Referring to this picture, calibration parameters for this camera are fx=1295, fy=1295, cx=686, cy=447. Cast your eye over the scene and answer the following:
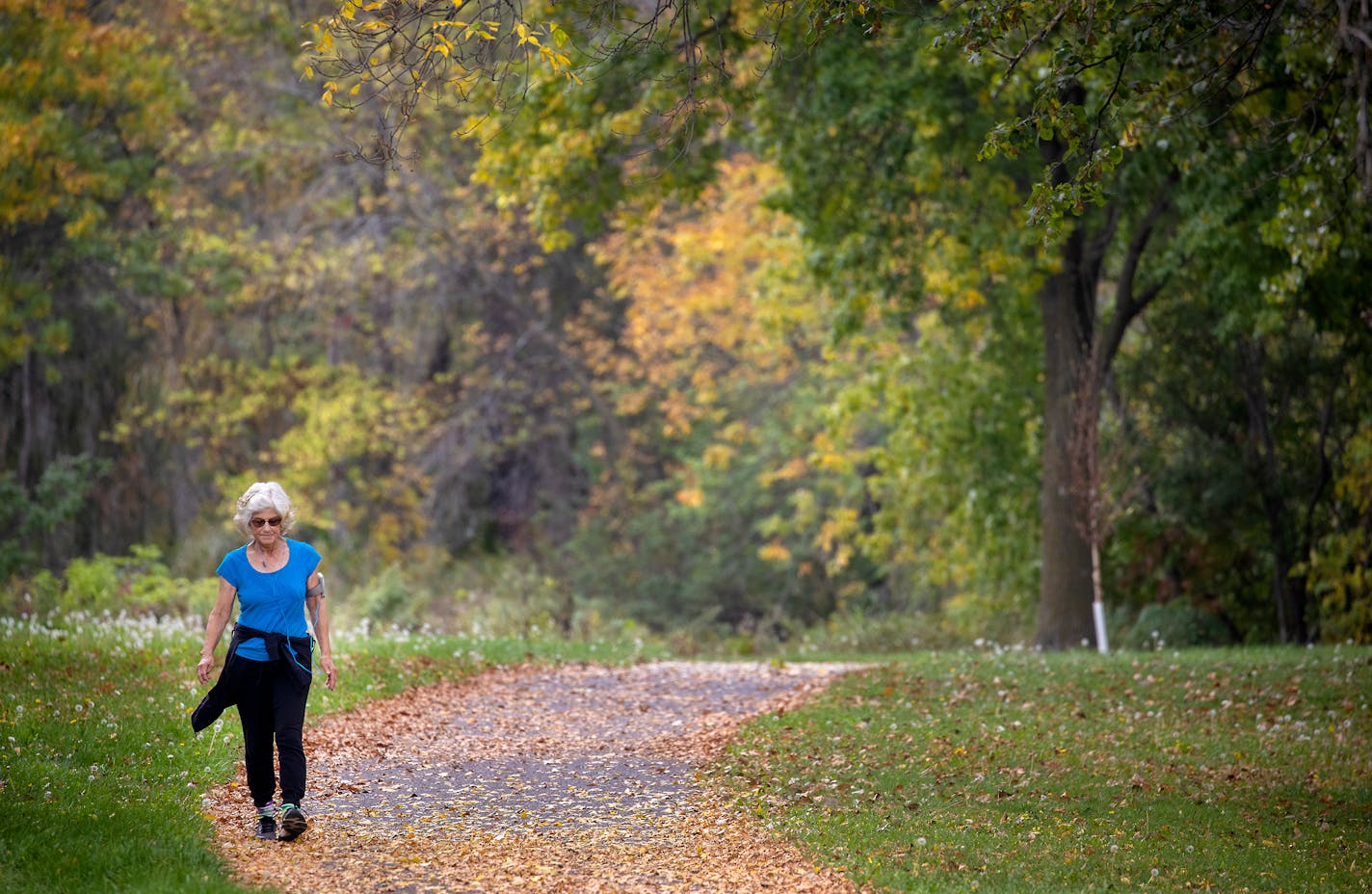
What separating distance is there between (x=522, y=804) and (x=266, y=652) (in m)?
1.94

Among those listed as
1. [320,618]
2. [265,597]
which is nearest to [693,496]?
[320,618]

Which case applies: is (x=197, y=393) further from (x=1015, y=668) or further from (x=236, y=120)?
(x=1015, y=668)

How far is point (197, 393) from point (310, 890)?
20.9 m

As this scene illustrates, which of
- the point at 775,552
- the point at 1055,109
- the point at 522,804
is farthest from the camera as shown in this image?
the point at 775,552

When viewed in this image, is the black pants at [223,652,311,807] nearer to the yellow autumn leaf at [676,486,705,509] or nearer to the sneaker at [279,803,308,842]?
the sneaker at [279,803,308,842]

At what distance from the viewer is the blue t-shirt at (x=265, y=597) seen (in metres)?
6.48

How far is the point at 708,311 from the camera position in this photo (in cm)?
2562

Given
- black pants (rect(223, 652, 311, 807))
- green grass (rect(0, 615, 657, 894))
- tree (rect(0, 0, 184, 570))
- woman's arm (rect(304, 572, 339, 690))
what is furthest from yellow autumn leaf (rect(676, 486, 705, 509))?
black pants (rect(223, 652, 311, 807))

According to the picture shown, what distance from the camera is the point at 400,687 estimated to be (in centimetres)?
1120

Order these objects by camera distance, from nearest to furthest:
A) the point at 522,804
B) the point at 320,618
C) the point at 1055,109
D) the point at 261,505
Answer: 1. the point at 261,505
2. the point at 320,618
3. the point at 1055,109
4. the point at 522,804

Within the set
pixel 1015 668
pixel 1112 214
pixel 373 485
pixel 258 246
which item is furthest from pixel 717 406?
pixel 1015 668

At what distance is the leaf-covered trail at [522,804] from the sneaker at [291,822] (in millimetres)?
77

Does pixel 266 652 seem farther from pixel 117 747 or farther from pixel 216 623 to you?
pixel 117 747

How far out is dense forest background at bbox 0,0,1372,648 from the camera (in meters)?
10.3
